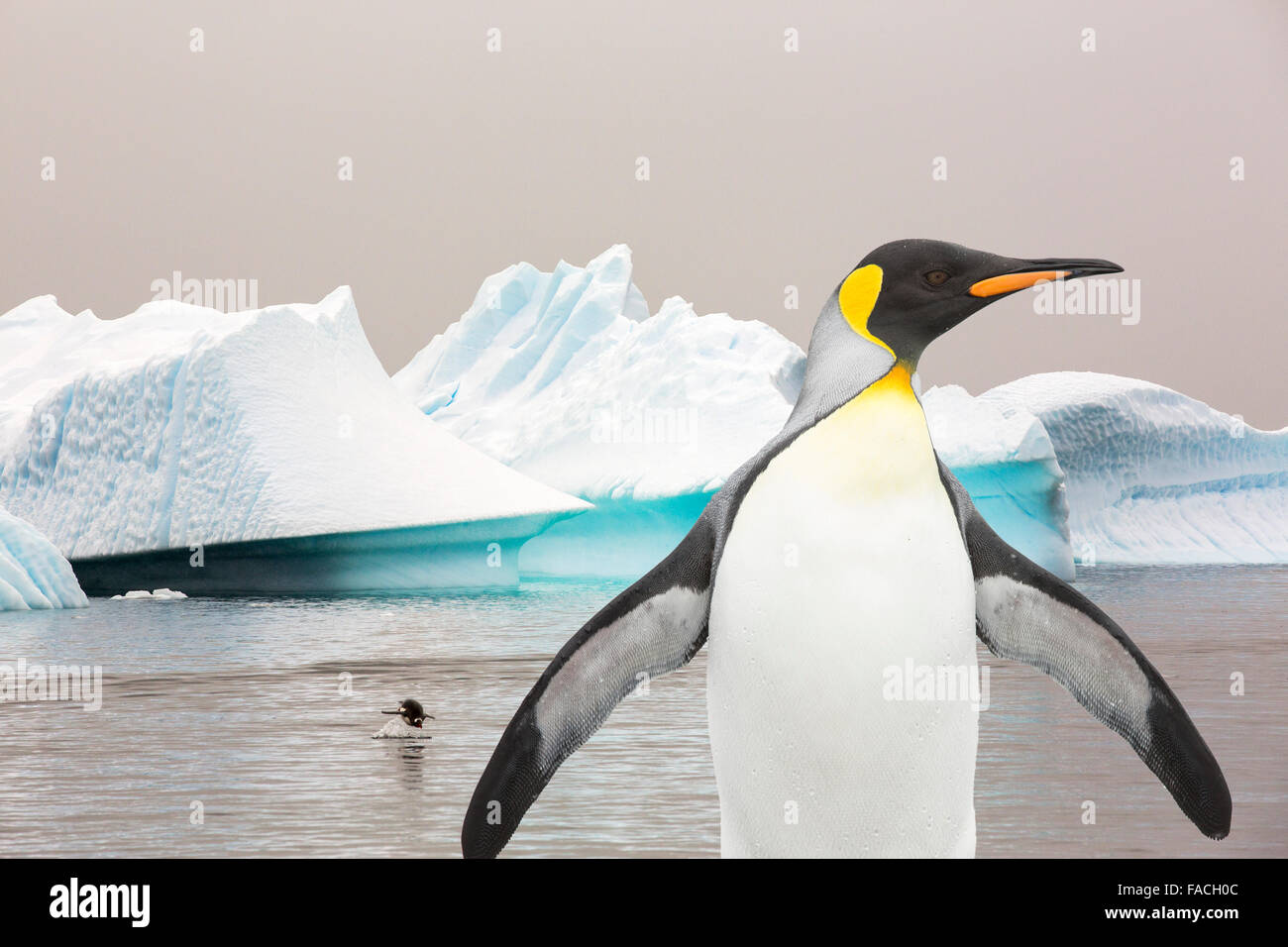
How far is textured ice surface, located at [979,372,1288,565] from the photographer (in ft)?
44.4

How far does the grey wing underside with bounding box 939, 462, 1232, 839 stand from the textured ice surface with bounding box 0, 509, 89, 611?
314 inches

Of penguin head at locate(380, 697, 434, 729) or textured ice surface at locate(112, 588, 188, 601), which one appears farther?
textured ice surface at locate(112, 588, 188, 601)

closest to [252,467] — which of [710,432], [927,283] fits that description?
[710,432]

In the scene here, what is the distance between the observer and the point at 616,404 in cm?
1238

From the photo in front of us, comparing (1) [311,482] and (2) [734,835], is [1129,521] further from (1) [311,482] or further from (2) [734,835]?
(2) [734,835]

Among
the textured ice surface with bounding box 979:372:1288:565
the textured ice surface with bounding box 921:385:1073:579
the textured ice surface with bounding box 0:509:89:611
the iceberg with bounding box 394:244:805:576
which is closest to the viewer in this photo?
the textured ice surface with bounding box 0:509:89:611

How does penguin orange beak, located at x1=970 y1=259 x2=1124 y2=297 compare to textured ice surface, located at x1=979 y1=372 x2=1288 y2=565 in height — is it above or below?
above

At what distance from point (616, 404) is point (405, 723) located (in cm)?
884
